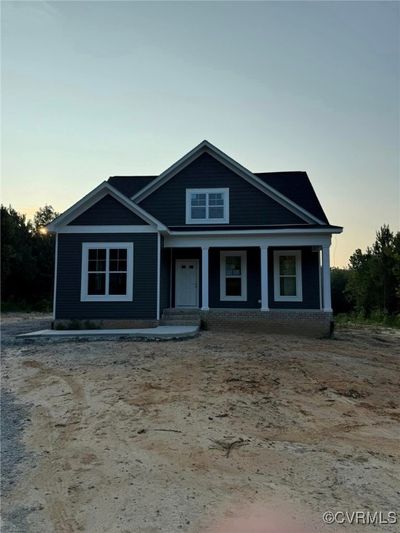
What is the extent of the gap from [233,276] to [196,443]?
11.8m

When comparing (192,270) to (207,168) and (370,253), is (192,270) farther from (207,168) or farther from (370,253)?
(370,253)

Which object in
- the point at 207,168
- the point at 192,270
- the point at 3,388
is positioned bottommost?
the point at 3,388

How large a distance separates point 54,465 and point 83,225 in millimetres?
10667

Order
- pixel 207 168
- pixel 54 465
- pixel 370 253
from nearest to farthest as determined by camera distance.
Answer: pixel 54 465 → pixel 207 168 → pixel 370 253

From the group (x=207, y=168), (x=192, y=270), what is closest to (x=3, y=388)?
(x=192, y=270)

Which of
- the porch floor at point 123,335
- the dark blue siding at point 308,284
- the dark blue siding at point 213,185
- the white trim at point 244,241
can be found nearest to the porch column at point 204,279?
the white trim at point 244,241

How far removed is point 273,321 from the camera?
14.2m

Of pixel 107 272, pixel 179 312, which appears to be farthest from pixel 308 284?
pixel 107 272

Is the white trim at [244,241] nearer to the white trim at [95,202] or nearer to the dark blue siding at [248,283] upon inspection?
the dark blue siding at [248,283]

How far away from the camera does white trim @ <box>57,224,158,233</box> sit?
45.2ft

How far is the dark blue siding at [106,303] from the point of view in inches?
539

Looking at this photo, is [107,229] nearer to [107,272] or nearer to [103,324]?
[107,272]

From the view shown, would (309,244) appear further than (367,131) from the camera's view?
Yes

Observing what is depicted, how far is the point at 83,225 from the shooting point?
13914mm
